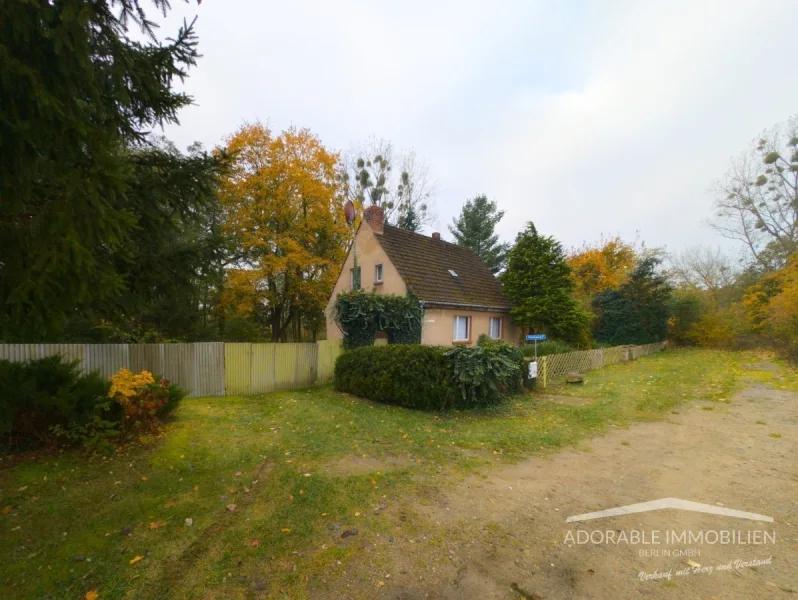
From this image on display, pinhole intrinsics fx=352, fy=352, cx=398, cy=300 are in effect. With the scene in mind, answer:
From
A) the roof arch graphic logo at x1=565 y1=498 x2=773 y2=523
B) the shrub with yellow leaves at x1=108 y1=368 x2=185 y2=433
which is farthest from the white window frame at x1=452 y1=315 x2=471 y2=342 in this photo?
the roof arch graphic logo at x1=565 y1=498 x2=773 y2=523

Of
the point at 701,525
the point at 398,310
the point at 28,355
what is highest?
the point at 398,310

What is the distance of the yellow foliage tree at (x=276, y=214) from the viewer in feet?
63.8

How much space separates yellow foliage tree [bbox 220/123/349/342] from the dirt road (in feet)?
57.8

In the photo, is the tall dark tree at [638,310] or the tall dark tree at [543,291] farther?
the tall dark tree at [638,310]

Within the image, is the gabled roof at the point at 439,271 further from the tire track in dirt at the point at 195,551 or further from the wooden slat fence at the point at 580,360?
the tire track in dirt at the point at 195,551

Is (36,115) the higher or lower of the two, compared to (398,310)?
higher

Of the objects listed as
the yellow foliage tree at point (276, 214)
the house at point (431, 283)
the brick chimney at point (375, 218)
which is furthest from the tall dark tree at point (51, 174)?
the yellow foliage tree at point (276, 214)

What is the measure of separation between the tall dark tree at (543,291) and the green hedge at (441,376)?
942cm

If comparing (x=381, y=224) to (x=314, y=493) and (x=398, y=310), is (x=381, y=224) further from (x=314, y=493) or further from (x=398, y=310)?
(x=314, y=493)

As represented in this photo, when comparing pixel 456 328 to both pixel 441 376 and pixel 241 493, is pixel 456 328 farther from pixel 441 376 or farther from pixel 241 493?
pixel 241 493

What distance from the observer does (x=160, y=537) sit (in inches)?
135

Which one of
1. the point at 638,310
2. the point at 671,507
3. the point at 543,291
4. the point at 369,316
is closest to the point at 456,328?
the point at 543,291

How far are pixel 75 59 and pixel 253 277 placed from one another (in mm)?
17223

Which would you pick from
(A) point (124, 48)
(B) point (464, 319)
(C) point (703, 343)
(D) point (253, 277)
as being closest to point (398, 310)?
(B) point (464, 319)
